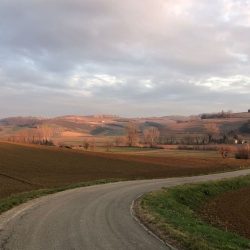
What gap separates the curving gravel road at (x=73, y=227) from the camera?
14086 millimetres

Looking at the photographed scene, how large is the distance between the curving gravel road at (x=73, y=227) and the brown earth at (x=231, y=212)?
5.28 meters

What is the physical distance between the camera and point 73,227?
1727 centimetres

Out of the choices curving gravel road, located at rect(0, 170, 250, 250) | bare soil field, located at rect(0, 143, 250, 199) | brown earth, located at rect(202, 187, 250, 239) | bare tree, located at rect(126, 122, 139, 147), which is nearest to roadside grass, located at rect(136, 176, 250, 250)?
curving gravel road, located at rect(0, 170, 250, 250)

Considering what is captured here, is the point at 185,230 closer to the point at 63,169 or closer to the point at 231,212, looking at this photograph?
the point at 231,212

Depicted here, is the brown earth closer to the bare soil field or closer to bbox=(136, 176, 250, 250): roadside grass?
bbox=(136, 176, 250, 250): roadside grass

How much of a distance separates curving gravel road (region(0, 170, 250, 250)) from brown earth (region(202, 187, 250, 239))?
528cm

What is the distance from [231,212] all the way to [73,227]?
15463mm

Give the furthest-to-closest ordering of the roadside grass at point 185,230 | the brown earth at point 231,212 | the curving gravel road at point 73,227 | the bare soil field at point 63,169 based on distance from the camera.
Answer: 1. the bare soil field at point 63,169
2. the brown earth at point 231,212
3. the roadside grass at point 185,230
4. the curving gravel road at point 73,227

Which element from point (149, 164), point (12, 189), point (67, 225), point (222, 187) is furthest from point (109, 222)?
point (149, 164)

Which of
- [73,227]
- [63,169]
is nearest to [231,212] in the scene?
[73,227]

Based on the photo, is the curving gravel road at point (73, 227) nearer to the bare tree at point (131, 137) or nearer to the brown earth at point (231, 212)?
the brown earth at point (231, 212)

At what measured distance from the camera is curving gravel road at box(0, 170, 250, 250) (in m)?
14.1

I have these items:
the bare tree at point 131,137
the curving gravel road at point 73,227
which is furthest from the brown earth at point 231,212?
the bare tree at point 131,137

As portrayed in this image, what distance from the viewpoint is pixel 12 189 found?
36.2 meters
